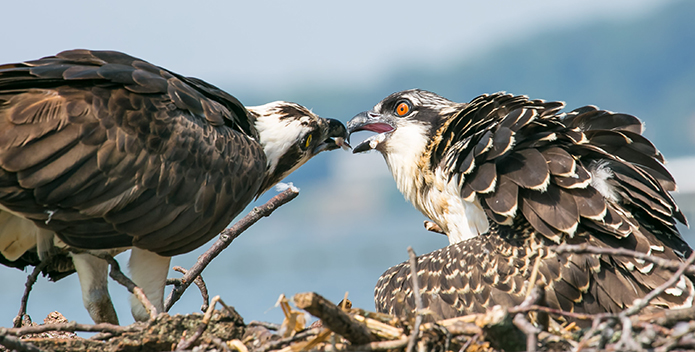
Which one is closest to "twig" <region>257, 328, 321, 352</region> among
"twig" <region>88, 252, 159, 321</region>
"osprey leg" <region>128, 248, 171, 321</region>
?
"twig" <region>88, 252, 159, 321</region>

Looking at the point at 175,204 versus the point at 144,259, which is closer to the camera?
the point at 175,204

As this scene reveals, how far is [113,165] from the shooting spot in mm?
3797

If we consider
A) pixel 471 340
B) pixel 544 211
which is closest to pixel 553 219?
pixel 544 211

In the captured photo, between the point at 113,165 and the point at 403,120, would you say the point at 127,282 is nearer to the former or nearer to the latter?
the point at 113,165

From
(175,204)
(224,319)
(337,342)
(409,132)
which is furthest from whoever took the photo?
(409,132)

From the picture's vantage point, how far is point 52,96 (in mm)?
3771

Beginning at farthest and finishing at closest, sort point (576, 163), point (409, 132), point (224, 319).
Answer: point (409, 132), point (576, 163), point (224, 319)

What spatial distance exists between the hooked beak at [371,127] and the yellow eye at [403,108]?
110 millimetres

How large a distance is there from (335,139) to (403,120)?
0.83 m

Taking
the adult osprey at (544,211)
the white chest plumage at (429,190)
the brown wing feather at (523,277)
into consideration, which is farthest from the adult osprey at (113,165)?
the brown wing feather at (523,277)

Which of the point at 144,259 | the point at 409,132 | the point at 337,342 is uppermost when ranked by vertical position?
the point at 409,132

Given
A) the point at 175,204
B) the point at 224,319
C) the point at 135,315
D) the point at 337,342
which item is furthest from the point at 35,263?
the point at 337,342

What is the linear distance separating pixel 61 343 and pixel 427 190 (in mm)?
2633

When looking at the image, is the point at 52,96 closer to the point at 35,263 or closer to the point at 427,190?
the point at 35,263
